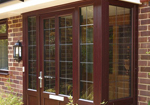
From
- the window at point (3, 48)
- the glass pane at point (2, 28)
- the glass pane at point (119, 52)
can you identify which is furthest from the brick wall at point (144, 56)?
the glass pane at point (2, 28)

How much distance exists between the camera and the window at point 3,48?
623cm

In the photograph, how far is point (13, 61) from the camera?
584cm

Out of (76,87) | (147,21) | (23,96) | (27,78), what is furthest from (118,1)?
(23,96)

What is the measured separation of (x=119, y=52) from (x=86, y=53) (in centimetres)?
61

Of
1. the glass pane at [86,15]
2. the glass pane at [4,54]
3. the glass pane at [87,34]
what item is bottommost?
the glass pane at [4,54]

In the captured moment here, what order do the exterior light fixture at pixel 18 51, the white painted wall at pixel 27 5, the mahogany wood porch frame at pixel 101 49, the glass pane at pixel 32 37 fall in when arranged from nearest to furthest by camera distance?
1. the mahogany wood porch frame at pixel 101 49
2. the white painted wall at pixel 27 5
3. the glass pane at pixel 32 37
4. the exterior light fixture at pixel 18 51

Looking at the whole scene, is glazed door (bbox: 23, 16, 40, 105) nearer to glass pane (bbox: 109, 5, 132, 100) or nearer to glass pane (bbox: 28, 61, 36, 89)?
glass pane (bbox: 28, 61, 36, 89)

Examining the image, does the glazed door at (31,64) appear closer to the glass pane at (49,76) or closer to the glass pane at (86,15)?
the glass pane at (49,76)

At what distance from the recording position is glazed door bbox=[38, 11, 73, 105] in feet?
14.2

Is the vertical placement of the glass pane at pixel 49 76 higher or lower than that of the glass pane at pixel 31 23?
lower

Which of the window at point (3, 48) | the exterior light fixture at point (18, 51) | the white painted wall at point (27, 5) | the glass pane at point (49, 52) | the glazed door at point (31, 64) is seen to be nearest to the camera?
the white painted wall at point (27, 5)

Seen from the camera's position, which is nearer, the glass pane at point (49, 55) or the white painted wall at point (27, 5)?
the white painted wall at point (27, 5)

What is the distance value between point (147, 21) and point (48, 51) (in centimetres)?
220

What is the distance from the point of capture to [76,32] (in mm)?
4070
